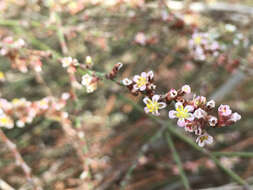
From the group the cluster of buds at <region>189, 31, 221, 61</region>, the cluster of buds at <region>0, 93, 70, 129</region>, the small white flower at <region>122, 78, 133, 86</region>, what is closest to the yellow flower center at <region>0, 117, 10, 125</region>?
the cluster of buds at <region>0, 93, 70, 129</region>

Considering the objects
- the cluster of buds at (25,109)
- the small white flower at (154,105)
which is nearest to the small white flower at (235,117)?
the small white flower at (154,105)

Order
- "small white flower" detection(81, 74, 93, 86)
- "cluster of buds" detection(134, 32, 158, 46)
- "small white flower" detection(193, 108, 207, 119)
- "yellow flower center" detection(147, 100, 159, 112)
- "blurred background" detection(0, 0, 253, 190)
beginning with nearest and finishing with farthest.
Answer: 1. "small white flower" detection(193, 108, 207, 119)
2. "yellow flower center" detection(147, 100, 159, 112)
3. "small white flower" detection(81, 74, 93, 86)
4. "blurred background" detection(0, 0, 253, 190)
5. "cluster of buds" detection(134, 32, 158, 46)

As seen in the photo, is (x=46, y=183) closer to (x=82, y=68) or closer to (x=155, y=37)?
(x=82, y=68)

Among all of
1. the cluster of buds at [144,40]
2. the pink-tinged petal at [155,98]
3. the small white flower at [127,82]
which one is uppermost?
the cluster of buds at [144,40]

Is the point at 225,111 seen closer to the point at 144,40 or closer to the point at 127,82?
the point at 127,82

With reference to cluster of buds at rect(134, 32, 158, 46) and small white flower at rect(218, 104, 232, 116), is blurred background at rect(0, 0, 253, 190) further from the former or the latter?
small white flower at rect(218, 104, 232, 116)

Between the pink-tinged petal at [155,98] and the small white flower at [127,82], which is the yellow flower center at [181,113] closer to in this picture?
the pink-tinged petal at [155,98]

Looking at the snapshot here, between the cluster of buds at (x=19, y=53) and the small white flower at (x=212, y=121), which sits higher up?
the cluster of buds at (x=19, y=53)

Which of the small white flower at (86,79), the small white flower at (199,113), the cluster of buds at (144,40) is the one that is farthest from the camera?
the cluster of buds at (144,40)
